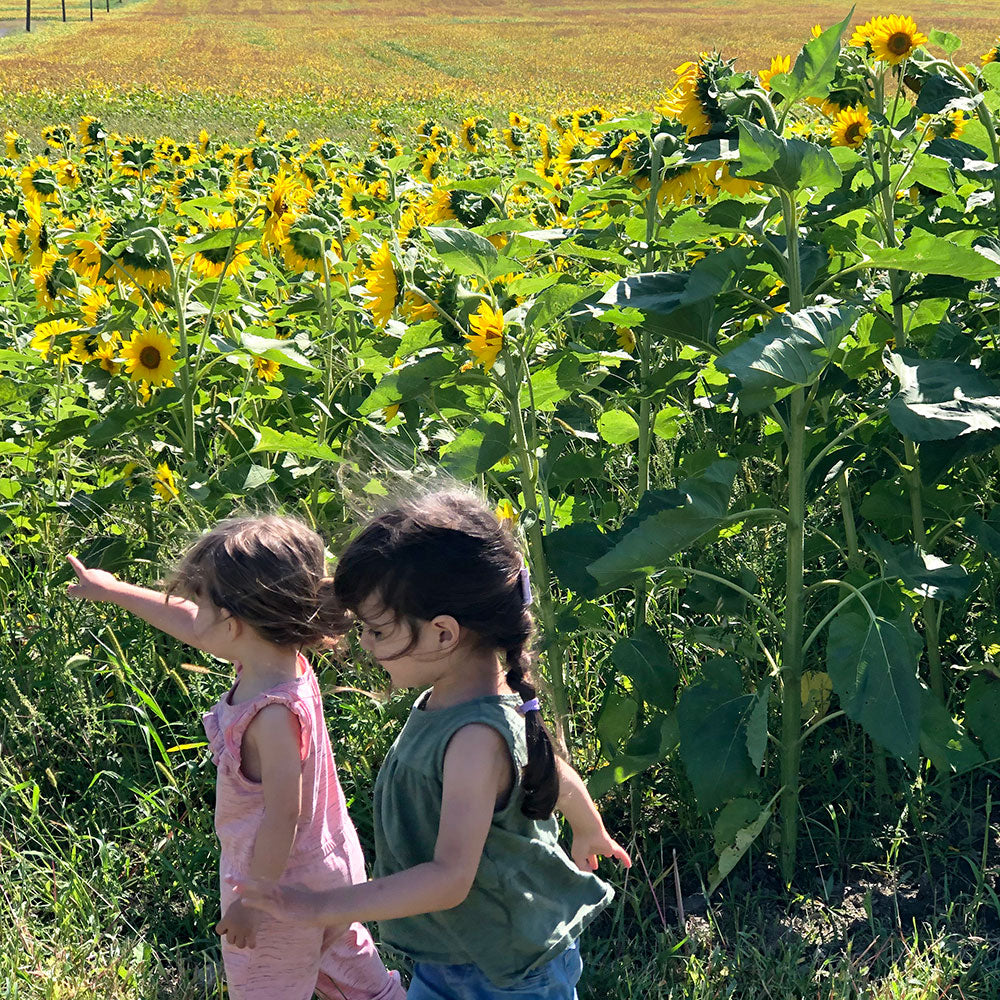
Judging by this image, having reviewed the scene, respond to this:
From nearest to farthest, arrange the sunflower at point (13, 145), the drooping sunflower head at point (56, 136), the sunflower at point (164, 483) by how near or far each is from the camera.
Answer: the sunflower at point (164, 483)
the sunflower at point (13, 145)
the drooping sunflower head at point (56, 136)

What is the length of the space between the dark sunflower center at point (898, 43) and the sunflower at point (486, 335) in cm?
94

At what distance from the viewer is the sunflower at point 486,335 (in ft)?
6.27

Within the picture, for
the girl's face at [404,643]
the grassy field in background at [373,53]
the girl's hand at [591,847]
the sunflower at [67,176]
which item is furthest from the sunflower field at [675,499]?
the grassy field in background at [373,53]

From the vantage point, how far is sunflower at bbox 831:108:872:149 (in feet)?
8.49

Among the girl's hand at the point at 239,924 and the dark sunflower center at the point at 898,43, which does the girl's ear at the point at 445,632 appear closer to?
the girl's hand at the point at 239,924

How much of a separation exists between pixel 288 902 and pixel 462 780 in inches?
9.4

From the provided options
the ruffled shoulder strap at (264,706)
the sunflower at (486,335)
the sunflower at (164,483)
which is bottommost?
the sunflower at (164,483)

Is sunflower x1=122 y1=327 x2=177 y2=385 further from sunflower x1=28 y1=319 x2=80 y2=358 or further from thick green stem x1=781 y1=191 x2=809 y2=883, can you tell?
thick green stem x1=781 y1=191 x2=809 y2=883

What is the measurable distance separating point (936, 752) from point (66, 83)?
1150 inches

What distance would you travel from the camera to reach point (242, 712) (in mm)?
1760

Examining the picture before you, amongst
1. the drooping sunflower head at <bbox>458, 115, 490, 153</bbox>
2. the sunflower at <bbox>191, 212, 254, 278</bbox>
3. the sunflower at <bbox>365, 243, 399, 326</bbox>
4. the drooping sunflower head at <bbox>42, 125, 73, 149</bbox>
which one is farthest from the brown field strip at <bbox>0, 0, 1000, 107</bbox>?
the sunflower at <bbox>365, 243, 399, 326</bbox>

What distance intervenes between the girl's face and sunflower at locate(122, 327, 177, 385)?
1.51 m

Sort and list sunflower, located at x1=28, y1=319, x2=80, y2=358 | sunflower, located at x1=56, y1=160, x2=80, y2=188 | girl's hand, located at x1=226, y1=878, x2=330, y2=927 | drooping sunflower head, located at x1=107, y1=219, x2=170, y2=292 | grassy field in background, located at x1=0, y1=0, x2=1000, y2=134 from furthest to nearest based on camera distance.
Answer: grassy field in background, located at x1=0, y1=0, x2=1000, y2=134
sunflower, located at x1=56, y1=160, x2=80, y2=188
sunflower, located at x1=28, y1=319, x2=80, y2=358
drooping sunflower head, located at x1=107, y1=219, x2=170, y2=292
girl's hand, located at x1=226, y1=878, x2=330, y2=927

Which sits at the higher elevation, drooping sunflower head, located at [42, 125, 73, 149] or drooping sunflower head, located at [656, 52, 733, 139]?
drooping sunflower head, located at [656, 52, 733, 139]
